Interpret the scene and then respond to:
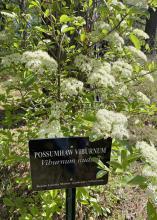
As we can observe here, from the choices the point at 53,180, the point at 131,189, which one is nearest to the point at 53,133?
the point at 53,180

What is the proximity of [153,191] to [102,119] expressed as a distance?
457 mm

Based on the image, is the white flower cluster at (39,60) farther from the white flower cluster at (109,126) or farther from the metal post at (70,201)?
the metal post at (70,201)

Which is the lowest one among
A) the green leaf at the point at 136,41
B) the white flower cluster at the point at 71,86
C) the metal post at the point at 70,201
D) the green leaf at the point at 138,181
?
the metal post at the point at 70,201

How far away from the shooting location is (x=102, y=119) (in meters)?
1.67

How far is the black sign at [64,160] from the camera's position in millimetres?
1911

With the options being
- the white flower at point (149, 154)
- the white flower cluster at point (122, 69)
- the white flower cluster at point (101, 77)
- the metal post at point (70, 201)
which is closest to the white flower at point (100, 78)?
the white flower cluster at point (101, 77)

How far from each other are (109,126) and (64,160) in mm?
445

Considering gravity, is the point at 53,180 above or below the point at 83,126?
below

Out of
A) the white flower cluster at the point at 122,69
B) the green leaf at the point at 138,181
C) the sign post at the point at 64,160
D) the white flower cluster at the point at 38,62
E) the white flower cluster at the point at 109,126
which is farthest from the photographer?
the white flower cluster at the point at 122,69

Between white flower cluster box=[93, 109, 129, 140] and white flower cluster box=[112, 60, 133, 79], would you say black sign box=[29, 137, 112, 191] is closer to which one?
white flower cluster box=[93, 109, 129, 140]

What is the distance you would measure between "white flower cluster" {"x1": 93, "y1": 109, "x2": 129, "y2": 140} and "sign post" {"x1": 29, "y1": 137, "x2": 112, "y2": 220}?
283mm

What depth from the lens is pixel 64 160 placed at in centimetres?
197

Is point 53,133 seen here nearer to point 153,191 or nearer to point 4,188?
point 153,191

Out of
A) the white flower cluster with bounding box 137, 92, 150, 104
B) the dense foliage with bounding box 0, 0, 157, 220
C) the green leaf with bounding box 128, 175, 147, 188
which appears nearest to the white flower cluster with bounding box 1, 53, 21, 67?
the dense foliage with bounding box 0, 0, 157, 220
